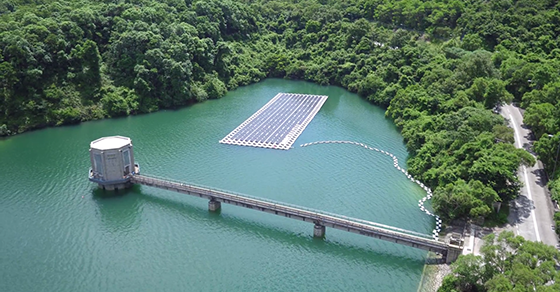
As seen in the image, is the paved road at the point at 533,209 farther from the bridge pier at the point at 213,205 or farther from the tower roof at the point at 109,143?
the tower roof at the point at 109,143

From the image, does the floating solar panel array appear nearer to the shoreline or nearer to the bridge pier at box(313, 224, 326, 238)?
the bridge pier at box(313, 224, 326, 238)

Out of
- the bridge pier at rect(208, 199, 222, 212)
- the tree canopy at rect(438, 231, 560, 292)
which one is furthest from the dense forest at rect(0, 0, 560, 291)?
the bridge pier at rect(208, 199, 222, 212)

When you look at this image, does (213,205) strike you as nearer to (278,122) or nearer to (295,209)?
(295,209)

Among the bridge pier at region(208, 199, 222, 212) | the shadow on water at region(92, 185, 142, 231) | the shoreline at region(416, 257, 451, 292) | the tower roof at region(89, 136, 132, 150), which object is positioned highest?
the tower roof at region(89, 136, 132, 150)

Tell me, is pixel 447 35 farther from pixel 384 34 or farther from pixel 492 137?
pixel 492 137

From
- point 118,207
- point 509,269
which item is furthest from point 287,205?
point 509,269

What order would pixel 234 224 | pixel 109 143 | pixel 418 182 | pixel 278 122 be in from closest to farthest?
pixel 234 224, pixel 109 143, pixel 418 182, pixel 278 122

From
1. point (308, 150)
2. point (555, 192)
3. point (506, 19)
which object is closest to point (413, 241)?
point (555, 192)

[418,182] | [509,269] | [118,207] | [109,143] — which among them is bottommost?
[118,207]
